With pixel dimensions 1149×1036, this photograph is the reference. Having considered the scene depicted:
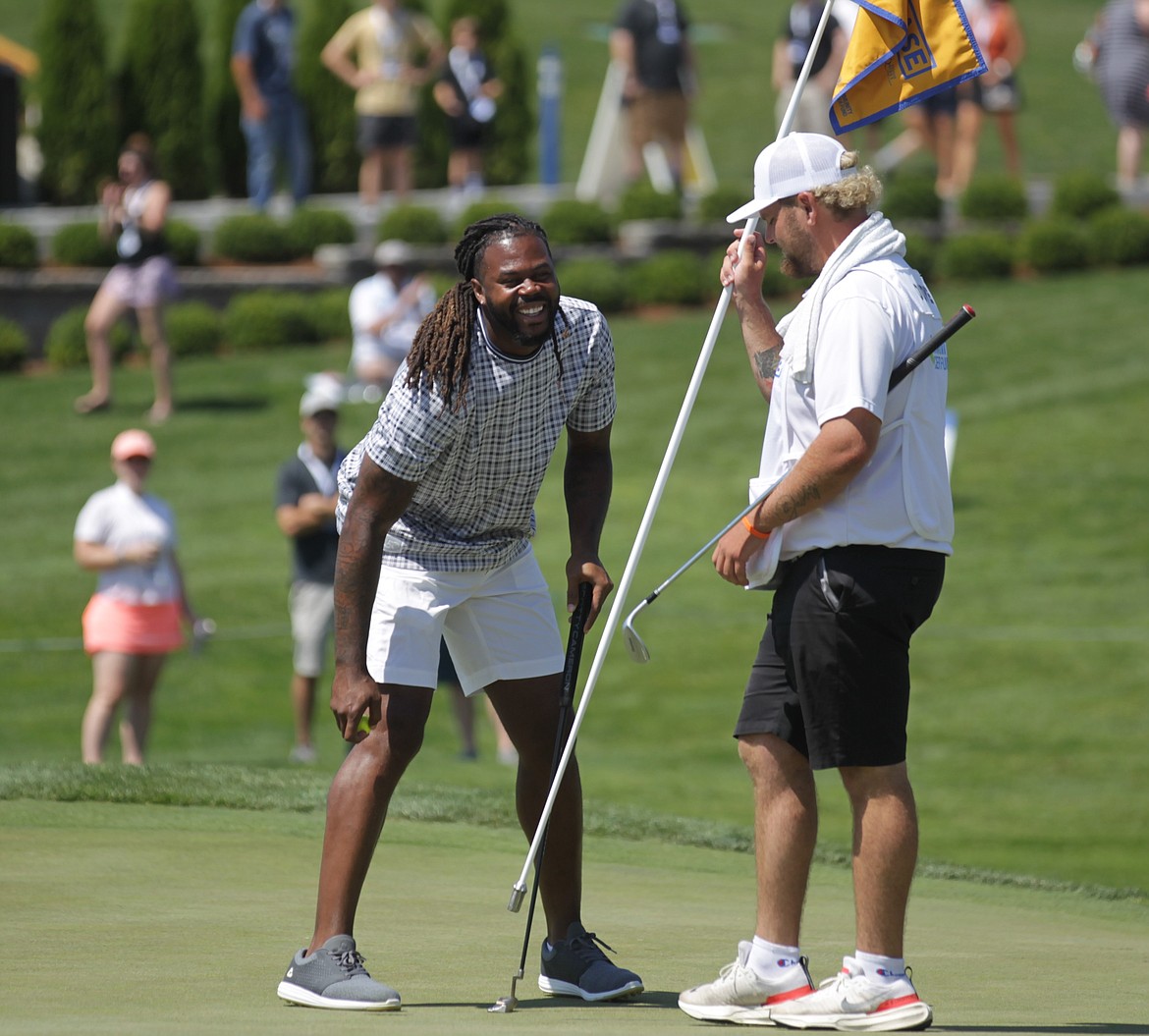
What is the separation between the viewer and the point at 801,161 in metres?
4.76

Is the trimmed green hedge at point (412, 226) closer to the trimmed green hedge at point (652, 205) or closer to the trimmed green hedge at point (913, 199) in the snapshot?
the trimmed green hedge at point (652, 205)

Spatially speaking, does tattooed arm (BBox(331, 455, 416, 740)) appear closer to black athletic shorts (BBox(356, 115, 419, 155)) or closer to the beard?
→ the beard

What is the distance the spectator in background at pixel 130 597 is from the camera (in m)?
10.8

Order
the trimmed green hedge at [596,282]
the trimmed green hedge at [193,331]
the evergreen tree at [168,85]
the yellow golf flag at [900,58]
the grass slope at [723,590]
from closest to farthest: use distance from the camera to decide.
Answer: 1. the yellow golf flag at [900,58]
2. the grass slope at [723,590]
3. the trimmed green hedge at [596,282]
4. the trimmed green hedge at [193,331]
5. the evergreen tree at [168,85]

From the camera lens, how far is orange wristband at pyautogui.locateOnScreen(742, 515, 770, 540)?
15.4ft

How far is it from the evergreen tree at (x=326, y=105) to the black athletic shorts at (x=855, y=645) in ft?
75.3

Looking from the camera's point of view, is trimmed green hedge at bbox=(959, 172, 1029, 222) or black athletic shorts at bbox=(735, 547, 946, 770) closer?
black athletic shorts at bbox=(735, 547, 946, 770)

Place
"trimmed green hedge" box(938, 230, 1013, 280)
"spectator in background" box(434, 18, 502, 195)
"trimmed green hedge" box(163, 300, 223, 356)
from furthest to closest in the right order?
"spectator in background" box(434, 18, 502, 195)
"trimmed green hedge" box(163, 300, 223, 356)
"trimmed green hedge" box(938, 230, 1013, 280)

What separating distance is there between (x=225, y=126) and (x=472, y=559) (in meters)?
22.7

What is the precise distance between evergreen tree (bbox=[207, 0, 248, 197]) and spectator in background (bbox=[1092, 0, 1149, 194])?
1150 centimetres

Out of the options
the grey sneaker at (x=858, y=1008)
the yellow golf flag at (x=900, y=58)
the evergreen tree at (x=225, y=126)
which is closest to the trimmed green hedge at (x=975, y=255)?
the evergreen tree at (x=225, y=126)

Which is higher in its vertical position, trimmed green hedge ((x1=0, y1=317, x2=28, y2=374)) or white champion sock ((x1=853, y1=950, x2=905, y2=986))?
trimmed green hedge ((x1=0, y1=317, x2=28, y2=374))

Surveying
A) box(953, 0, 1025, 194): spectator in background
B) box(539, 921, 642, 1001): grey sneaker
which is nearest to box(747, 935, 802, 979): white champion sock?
box(539, 921, 642, 1001): grey sneaker

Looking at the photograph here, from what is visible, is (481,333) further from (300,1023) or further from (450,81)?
(450,81)
